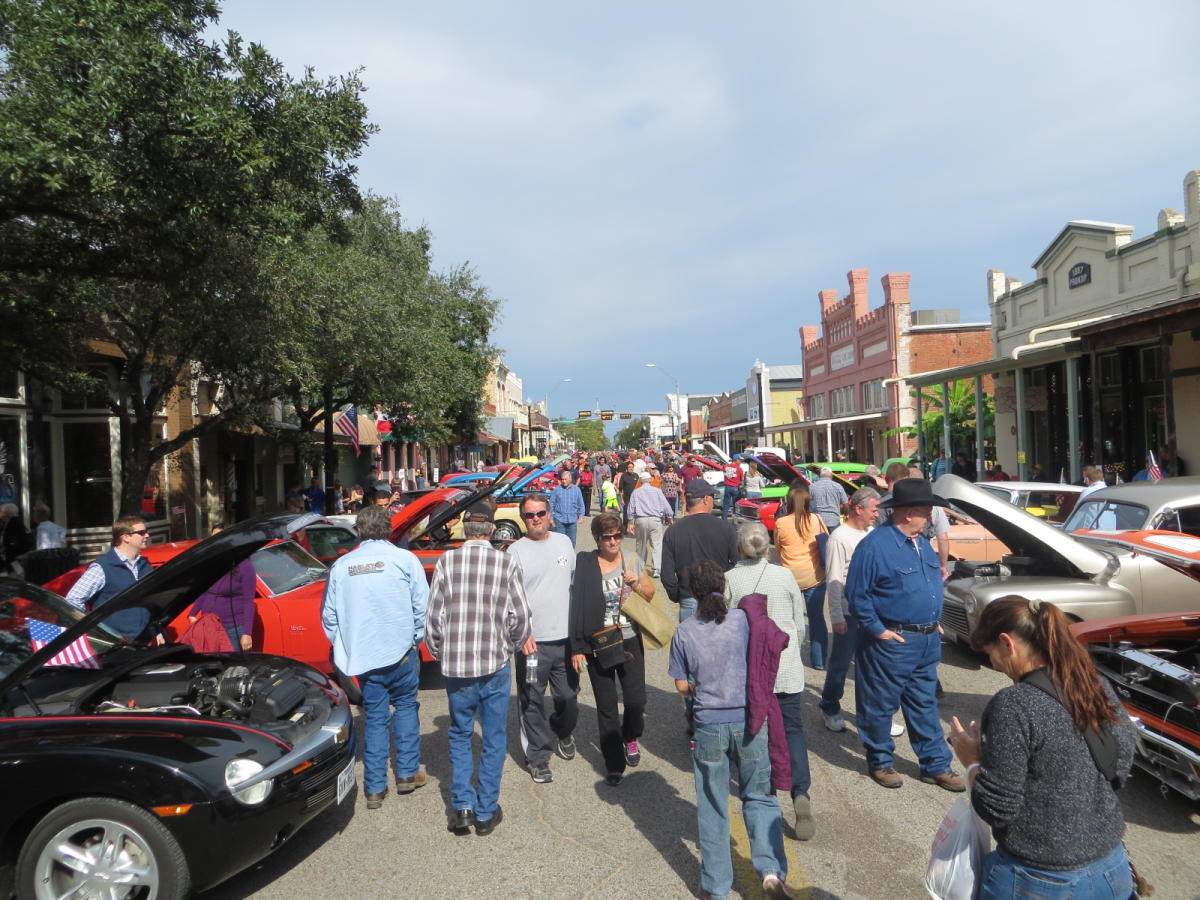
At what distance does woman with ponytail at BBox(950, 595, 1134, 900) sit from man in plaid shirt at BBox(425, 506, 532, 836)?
2751 millimetres

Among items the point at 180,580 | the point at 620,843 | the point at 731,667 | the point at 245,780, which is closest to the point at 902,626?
the point at 731,667

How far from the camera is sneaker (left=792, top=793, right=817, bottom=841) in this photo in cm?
440

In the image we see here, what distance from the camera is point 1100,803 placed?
2.36m

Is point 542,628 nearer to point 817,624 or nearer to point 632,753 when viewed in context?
point 632,753

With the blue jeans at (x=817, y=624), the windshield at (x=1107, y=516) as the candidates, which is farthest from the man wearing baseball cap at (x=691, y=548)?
the windshield at (x=1107, y=516)


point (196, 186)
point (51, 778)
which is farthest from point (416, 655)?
point (196, 186)

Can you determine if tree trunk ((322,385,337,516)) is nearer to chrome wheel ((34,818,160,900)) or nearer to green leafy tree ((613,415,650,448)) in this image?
chrome wheel ((34,818,160,900))

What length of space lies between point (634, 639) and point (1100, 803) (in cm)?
329

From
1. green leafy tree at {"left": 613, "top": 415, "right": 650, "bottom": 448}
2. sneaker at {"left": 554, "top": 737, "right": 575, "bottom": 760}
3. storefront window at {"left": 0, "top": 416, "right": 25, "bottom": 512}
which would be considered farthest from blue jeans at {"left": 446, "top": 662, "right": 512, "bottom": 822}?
green leafy tree at {"left": 613, "top": 415, "right": 650, "bottom": 448}

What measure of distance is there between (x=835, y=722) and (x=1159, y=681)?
2090mm

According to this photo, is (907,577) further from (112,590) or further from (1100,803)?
(112,590)

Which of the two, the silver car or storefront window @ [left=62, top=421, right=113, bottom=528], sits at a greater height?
storefront window @ [left=62, top=421, right=113, bottom=528]

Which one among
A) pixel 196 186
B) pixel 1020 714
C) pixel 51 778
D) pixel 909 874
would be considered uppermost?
pixel 196 186

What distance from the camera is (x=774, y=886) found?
11.9ft
